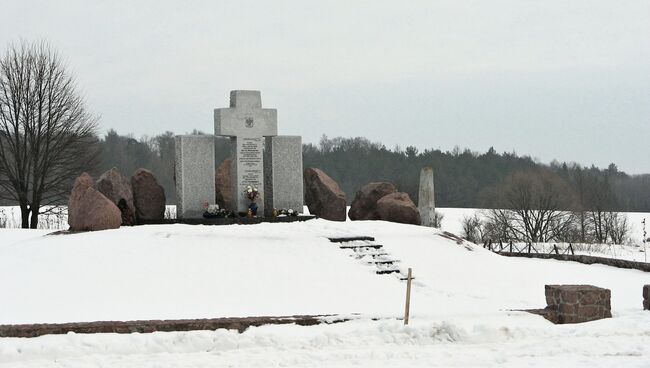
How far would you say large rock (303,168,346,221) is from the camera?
807 inches

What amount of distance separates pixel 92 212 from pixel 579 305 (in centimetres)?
1015

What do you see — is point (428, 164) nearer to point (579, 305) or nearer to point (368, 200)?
point (368, 200)

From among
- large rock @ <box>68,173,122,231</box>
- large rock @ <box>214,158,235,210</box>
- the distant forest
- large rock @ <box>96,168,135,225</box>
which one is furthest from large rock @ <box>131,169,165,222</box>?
the distant forest

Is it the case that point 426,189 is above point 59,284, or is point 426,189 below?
above

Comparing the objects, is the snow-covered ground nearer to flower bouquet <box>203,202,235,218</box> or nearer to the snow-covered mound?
the snow-covered mound

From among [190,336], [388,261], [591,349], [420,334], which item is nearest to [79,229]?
[388,261]

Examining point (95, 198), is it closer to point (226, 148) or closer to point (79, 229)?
point (79, 229)

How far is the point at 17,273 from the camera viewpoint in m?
13.2

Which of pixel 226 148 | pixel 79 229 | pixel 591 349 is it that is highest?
pixel 226 148

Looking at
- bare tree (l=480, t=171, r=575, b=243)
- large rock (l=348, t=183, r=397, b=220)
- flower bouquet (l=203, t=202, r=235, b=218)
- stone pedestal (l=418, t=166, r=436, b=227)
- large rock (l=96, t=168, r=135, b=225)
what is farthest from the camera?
bare tree (l=480, t=171, r=575, b=243)

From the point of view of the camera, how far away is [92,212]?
626 inches

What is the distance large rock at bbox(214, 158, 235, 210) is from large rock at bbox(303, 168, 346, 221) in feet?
7.84

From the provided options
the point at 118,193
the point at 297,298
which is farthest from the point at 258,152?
the point at 297,298

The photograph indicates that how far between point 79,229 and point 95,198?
0.75 m
